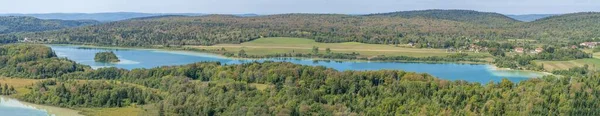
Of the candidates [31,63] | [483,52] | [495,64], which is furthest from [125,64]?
[483,52]

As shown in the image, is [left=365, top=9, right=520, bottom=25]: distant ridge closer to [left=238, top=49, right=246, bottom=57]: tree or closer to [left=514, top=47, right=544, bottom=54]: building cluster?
[left=514, top=47, right=544, bottom=54]: building cluster

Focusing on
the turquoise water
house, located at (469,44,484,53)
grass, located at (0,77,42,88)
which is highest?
grass, located at (0,77,42,88)

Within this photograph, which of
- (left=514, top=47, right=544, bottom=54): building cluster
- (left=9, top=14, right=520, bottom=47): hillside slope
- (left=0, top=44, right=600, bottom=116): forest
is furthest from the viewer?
(left=9, top=14, right=520, bottom=47): hillside slope

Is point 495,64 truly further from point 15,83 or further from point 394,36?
point 15,83

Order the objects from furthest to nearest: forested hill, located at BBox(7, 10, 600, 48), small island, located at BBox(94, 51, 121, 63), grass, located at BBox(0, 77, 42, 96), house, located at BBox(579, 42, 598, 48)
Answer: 1. forested hill, located at BBox(7, 10, 600, 48)
2. house, located at BBox(579, 42, 598, 48)
3. small island, located at BBox(94, 51, 121, 63)
4. grass, located at BBox(0, 77, 42, 96)

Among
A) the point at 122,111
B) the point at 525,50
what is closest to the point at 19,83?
the point at 122,111

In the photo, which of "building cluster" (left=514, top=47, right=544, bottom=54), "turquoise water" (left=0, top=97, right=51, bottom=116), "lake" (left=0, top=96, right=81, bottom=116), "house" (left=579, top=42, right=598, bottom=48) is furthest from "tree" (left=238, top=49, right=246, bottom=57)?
"house" (left=579, top=42, right=598, bottom=48)

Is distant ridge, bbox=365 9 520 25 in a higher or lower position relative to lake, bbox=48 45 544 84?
higher
